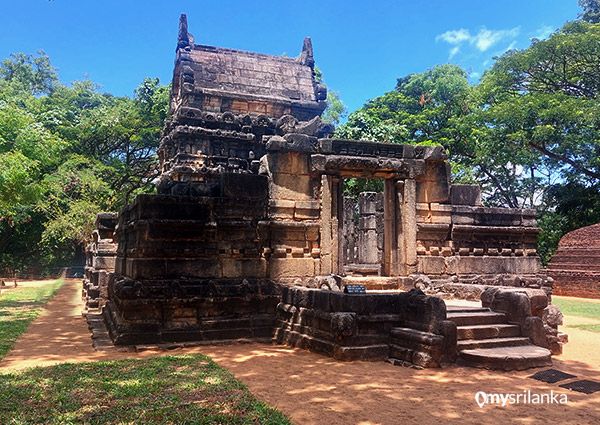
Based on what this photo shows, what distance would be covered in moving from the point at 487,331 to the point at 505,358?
3.46 feet

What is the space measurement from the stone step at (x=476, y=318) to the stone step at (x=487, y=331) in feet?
0.42

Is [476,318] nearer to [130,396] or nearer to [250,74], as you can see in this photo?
[130,396]

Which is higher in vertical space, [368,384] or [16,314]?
[16,314]

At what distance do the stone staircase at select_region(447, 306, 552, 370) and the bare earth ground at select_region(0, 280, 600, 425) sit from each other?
0.23 meters

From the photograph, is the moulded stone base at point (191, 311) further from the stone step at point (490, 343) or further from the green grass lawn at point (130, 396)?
the stone step at point (490, 343)

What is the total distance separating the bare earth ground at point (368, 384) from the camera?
545 centimetres

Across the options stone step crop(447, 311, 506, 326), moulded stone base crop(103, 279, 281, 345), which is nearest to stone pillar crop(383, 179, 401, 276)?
moulded stone base crop(103, 279, 281, 345)

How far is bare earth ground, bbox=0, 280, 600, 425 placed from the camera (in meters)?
5.45

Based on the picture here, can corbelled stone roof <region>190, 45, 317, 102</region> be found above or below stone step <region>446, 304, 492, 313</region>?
above

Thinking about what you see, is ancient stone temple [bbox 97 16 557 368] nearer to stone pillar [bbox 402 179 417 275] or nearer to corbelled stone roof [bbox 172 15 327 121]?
stone pillar [bbox 402 179 417 275]

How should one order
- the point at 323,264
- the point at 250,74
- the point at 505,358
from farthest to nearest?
the point at 250,74 < the point at 323,264 < the point at 505,358

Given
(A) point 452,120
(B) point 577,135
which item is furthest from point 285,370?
(A) point 452,120

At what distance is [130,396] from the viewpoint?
5816 millimetres

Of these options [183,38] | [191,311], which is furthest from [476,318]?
[183,38]
